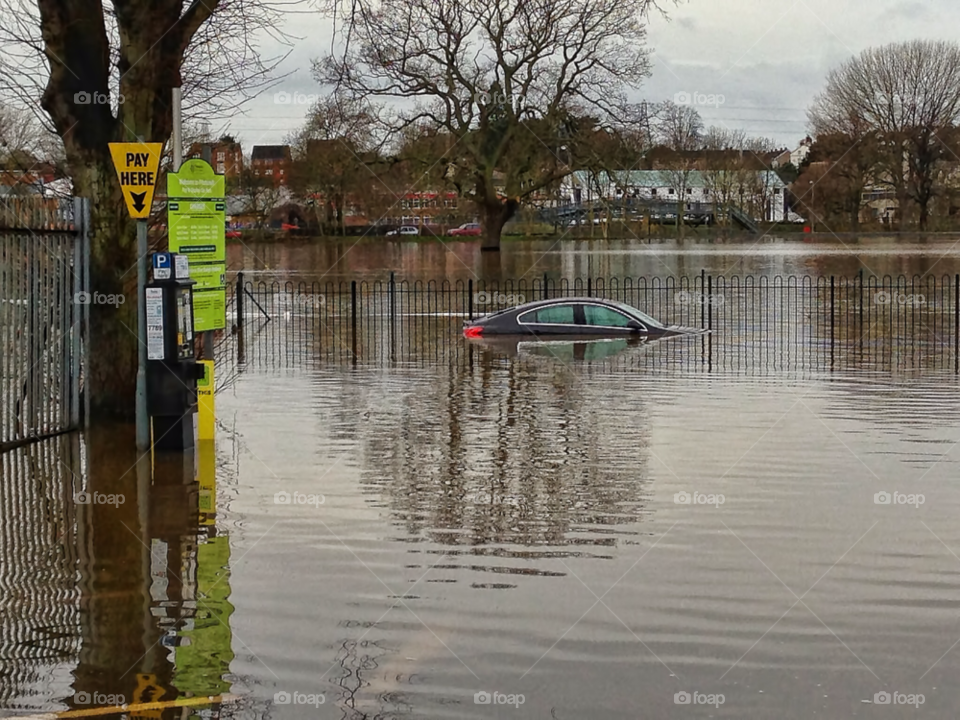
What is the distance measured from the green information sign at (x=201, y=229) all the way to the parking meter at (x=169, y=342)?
0.52 meters

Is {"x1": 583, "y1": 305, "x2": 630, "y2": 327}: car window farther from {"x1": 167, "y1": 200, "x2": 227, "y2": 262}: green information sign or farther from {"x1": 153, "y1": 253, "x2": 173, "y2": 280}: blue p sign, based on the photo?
{"x1": 153, "y1": 253, "x2": 173, "y2": 280}: blue p sign

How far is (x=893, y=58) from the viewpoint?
89938mm

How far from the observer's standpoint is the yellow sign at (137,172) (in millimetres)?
12328

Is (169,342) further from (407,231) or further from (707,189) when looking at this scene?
(407,231)

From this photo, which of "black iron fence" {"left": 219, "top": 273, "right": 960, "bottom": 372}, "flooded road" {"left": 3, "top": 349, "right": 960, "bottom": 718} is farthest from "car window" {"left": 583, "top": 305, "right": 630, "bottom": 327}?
"flooded road" {"left": 3, "top": 349, "right": 960, "bottom": 718}

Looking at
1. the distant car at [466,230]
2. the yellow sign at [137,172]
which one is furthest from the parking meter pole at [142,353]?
the distant car at [466,230]

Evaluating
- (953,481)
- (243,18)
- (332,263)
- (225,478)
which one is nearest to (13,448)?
(225,478)

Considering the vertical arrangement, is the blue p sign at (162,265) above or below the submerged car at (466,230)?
below

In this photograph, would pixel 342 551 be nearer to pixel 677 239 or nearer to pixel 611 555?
pixel 611 555

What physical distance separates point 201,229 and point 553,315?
14.3 metres

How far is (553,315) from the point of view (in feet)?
89.4

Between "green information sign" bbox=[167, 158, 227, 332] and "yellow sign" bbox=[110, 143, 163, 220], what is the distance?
56 cm

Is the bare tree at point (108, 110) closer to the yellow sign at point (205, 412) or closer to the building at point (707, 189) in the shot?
the yellow sign at point (205, 412)

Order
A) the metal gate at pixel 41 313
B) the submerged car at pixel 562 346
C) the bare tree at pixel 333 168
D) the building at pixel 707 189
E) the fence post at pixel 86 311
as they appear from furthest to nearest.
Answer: the building at pixel 707 189 < the bare tree at pixel 333 168 < the submerged car at pixel 562 346 < the fence post at pixel 86 311 < the metal gate at pixel 41 313
